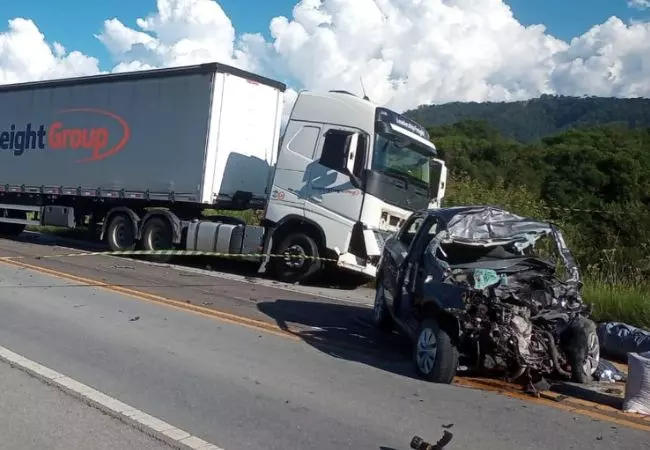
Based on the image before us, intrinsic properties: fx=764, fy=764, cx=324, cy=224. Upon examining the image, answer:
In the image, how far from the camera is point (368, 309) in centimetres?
1145

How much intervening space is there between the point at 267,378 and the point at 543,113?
4327 inches

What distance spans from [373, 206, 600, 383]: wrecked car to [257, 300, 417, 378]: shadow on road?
380 mm

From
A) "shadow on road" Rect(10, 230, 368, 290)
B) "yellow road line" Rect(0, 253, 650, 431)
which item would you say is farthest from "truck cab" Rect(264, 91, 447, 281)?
"yellow road line" Rect(0, 253, 650, 431)

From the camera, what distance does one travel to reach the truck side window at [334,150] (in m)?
13.0

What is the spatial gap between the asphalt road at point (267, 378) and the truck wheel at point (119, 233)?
5870 millimetres

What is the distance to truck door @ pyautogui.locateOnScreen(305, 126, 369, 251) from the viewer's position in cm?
1295

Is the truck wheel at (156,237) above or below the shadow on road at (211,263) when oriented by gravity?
above

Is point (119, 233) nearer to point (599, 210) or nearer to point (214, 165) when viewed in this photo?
point (214, 165)

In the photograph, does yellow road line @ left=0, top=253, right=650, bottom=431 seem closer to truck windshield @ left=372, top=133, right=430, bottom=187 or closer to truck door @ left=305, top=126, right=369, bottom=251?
truck door @ left=305, top=126, right=369, bottom=251

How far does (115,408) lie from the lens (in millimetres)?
5652

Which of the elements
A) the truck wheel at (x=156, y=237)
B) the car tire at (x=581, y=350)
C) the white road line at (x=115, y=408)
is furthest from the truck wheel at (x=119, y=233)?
the car tire at (x=581, y=350)

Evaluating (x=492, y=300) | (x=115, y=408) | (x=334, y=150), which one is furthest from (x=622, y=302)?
(x=115, y=408)

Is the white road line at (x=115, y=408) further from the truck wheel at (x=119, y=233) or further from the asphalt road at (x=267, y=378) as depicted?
the truck wheel at (x=119, y=233)

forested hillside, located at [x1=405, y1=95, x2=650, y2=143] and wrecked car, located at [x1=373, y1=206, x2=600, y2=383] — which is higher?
forested hillside, located at [x1=405, y1=95, x2=650, y2=143]
